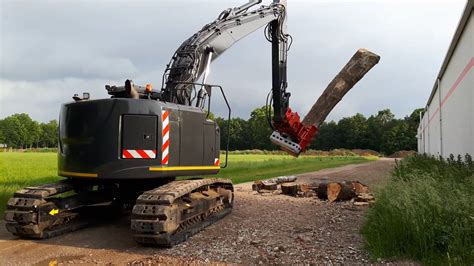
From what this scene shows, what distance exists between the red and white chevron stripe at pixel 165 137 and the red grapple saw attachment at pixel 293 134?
3.80 m

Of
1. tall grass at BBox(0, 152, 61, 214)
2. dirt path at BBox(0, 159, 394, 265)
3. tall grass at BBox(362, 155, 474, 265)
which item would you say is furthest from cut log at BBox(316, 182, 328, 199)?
tall grass at BBox(0, 152, 61, 214)

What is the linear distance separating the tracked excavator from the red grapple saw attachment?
2040 millimetres

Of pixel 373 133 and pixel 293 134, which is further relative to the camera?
pixel 373 133

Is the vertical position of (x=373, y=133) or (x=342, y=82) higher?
(x=373, y=133)

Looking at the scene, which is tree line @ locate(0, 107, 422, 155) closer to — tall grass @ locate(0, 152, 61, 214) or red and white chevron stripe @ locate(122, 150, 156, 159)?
tall grass @ locate(0, 152, 61, 214)

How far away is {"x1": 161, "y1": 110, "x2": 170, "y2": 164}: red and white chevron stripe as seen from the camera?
7.01 meters

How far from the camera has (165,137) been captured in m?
7.06

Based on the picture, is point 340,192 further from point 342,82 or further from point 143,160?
point 143,160

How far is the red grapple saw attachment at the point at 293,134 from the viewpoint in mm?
10255

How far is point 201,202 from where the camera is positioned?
308 inches

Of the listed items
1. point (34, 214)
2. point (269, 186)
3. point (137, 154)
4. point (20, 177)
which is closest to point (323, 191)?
point (269, 186)

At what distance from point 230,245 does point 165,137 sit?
199 centimetres

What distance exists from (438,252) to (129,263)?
387 centimetres

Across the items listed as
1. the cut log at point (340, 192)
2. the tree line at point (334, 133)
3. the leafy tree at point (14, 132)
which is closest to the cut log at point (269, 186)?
the cut log at point (340, 192)
